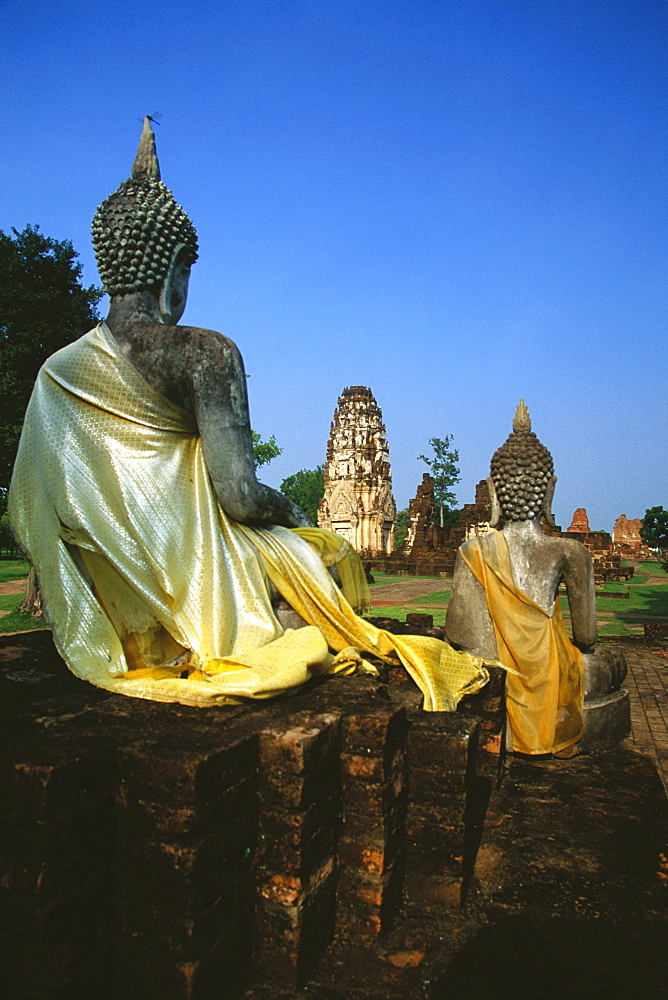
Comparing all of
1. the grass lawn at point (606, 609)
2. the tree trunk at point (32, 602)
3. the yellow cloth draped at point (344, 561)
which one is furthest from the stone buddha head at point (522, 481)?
the tree trunk at point (32, 602)

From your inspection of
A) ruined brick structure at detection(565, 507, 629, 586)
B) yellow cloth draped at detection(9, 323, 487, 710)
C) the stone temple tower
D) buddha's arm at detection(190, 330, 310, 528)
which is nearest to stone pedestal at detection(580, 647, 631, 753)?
yellow cloth draped at detection(9, 323, 487, 710)

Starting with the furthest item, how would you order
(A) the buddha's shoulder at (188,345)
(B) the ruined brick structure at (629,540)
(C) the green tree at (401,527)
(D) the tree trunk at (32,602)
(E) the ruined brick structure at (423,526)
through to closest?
1. (C) the green tree at (401,527)
2. (B) the ruined brick structure at (629,540)
3. (E) the ruined brick structure at (423,526)
4. (D) the tree trunk at (32,602)
5. (A) the buddha's shoulder at (188,345)

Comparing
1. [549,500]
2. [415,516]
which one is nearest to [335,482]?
[415,516]

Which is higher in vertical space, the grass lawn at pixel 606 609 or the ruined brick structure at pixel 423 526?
the ruined brick structure at pixel 423 526

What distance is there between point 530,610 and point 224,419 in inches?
69.7

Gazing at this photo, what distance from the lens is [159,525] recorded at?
235 cm

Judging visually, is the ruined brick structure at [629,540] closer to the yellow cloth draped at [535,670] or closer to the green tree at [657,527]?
the green tree at [657,527]

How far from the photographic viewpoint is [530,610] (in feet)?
10.3

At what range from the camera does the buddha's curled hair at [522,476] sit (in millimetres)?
3277

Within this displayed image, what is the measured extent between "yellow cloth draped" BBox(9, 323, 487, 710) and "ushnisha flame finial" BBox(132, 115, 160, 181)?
0.71 meters

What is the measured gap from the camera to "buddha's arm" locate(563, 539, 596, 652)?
10.5 ft

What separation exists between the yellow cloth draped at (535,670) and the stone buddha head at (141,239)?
209cm

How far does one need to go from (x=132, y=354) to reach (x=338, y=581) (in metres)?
1.36

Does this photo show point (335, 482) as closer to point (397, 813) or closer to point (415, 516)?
point (415, 516)
